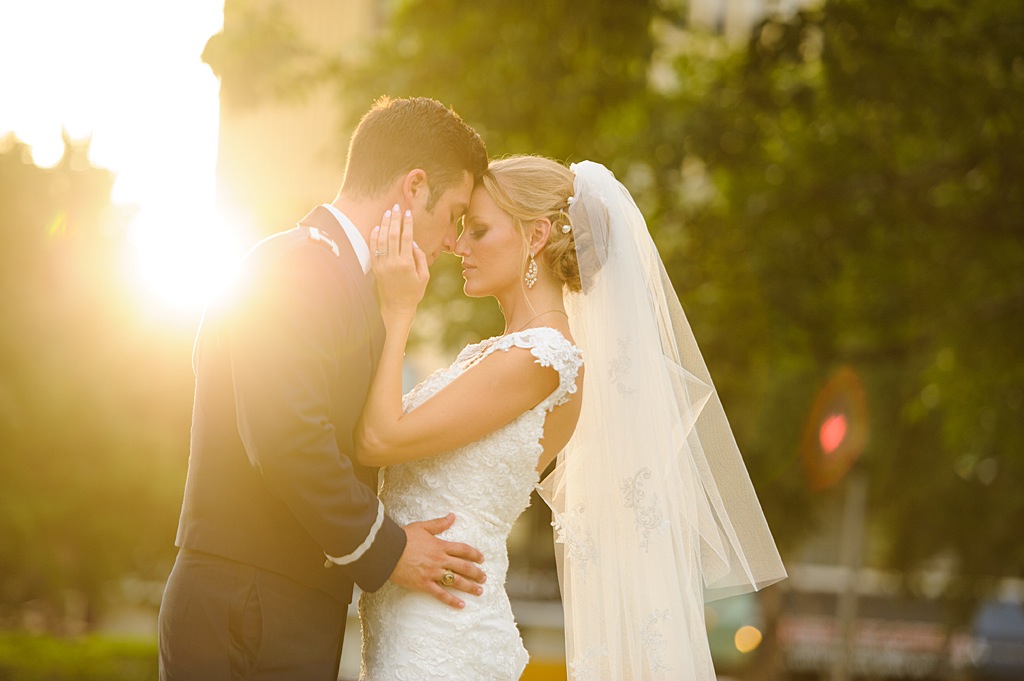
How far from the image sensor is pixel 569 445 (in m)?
4.17

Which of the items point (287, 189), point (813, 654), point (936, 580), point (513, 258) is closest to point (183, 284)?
point (287, 189)

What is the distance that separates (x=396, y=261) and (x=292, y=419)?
0.64 metres

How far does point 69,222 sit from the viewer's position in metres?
13.9

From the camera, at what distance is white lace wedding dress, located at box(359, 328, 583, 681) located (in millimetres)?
3473

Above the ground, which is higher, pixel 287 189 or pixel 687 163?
pixel 287 189

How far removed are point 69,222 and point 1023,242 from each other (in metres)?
10.5

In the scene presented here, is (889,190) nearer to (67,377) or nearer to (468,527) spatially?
(468,527)

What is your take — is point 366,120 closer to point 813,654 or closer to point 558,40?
point 558,40

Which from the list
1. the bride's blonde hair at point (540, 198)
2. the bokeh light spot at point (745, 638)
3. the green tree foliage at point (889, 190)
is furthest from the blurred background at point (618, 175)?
the bokeh light spot at point (745, 638)

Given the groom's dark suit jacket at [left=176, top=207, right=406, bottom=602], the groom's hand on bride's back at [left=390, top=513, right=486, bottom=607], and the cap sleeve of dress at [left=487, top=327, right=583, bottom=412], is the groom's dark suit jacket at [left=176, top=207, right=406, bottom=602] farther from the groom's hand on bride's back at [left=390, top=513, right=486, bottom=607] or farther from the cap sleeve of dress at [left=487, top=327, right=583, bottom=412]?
the cap sleeve of dress at [left=487, top=327, right=583, bottom=412]

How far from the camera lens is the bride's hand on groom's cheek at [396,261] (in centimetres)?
345

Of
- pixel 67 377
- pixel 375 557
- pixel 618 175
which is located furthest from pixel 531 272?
pixel 67 377

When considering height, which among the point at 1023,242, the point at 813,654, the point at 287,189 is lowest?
the point at 813,654

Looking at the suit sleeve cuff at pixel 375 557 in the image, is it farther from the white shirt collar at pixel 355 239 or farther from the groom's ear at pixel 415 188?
the groom's ear at pixel 415 188
